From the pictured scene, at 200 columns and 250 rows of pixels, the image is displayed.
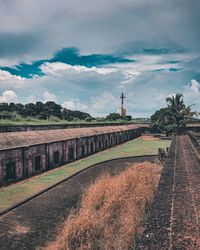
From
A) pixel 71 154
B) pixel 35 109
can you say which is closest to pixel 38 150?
pixel 71 154

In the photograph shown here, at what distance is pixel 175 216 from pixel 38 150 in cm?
1503

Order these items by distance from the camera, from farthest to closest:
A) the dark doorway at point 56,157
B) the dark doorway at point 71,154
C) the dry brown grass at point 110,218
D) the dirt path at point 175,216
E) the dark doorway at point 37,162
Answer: the dark doorway at point 71,154 < the dark doorway at point 56,157 < the dark doorway at point 37,162 < the dry brown grass at point 110,218 < the dirt path at point 175,216

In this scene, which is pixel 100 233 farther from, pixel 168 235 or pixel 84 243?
pixel 168 235

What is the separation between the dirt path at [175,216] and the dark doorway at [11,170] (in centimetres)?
1074

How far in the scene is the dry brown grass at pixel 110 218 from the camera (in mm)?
7645

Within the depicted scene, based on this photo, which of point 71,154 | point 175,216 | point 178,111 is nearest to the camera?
point 175,216

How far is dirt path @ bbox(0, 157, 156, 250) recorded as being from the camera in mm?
8523


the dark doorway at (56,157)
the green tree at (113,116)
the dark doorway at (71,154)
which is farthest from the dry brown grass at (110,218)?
the green tree at (113,116)

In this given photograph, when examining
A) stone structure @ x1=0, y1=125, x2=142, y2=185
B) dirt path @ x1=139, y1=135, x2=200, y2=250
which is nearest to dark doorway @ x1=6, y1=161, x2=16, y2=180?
stone structure @ x1=0, y1=125, x2=142, y2=185

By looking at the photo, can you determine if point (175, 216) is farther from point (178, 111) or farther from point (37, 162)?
point (178, 111)

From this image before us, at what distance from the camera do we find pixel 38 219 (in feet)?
33.8

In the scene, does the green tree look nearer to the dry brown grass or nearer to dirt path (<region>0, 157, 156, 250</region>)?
dirt path (<region>0, 157, 156, 250</region>)

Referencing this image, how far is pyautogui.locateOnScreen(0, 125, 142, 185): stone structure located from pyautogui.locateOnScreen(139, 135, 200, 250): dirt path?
35.3 feet

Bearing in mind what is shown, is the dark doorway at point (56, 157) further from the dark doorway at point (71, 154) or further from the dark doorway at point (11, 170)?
the dark doorway at point (11, 170)
